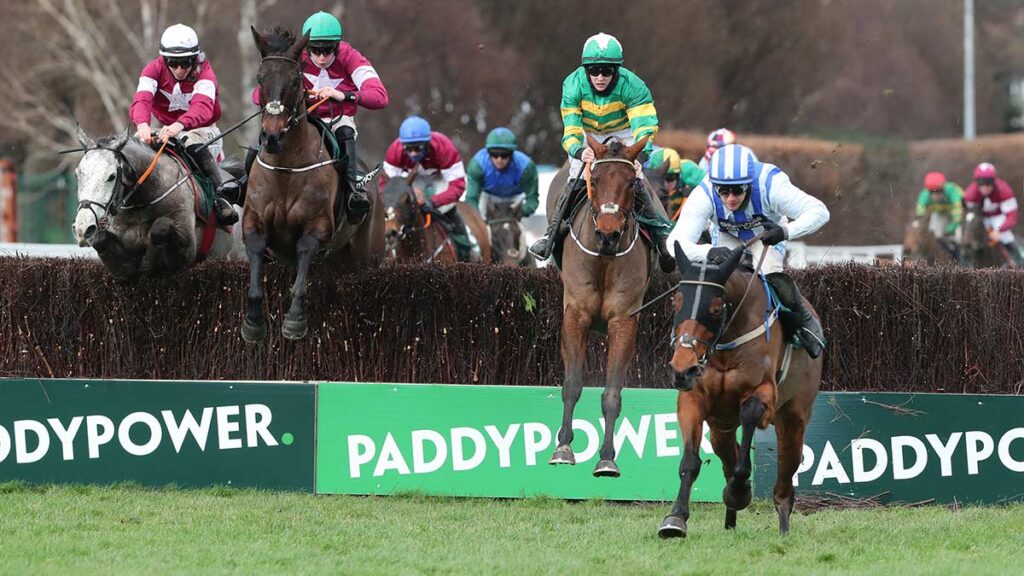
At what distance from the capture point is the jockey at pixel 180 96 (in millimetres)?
12320

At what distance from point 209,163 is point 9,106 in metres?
27.3

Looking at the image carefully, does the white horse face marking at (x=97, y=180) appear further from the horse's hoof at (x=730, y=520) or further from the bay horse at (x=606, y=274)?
the horse's hoof at (x=730, y=520)

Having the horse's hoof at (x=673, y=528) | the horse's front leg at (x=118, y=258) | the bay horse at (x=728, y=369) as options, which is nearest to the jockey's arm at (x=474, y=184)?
the horse's front leg at (x=118, y=258)

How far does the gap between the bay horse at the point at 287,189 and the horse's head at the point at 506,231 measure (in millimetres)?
5778

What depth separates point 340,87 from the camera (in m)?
12.4

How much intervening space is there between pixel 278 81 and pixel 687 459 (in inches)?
157

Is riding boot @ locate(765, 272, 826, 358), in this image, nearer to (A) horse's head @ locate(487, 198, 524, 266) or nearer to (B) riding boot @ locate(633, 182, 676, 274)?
(B) riding boot @ locate(633, 182, 676, 274)

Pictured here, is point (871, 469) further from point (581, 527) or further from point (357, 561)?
point (357, 561)

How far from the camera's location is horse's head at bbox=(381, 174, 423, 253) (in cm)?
1593

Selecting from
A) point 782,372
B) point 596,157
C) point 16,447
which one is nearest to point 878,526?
point 782,372

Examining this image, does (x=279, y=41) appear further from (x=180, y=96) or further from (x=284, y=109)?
(x=180, y=96)

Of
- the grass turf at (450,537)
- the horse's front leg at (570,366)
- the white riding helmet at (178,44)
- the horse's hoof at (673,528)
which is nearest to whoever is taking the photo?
the grass turf at (450,537)

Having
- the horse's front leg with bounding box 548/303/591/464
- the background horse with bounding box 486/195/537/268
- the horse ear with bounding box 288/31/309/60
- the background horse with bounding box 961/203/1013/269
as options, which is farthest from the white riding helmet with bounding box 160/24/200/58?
the background horse with bounding box 961/203/1013/269

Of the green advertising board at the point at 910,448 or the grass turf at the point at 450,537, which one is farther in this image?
the green advertising board at the point at 910,448
